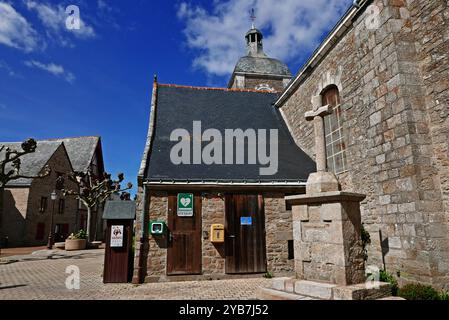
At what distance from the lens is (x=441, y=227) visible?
4914 millimetres

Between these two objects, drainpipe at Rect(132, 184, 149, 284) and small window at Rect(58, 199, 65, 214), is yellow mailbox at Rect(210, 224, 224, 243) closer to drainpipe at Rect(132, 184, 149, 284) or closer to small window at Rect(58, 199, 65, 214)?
drainpipe at Rect(132, 184, 149, 284)

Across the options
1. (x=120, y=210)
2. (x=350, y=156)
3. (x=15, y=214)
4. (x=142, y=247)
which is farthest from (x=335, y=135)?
(x=15, y=214)

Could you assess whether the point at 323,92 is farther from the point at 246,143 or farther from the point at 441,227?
the point at 441,227

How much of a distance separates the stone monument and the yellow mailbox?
3405mm

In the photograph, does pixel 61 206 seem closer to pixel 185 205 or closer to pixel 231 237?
pixel 185 205

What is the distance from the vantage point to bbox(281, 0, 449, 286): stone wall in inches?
196

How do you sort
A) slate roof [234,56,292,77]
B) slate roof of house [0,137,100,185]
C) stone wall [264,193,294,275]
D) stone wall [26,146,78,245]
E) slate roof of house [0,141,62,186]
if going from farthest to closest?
1. slate roof [234,56,292,77]
2. slate roof of house [0,137,100,185]
3. slate roof of house [0,141,62,186]
4. stone wall [26,146,78,245]
5. stone wall [264,193,294,275]

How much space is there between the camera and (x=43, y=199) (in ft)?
68.4

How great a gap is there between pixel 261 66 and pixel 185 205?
1637cm

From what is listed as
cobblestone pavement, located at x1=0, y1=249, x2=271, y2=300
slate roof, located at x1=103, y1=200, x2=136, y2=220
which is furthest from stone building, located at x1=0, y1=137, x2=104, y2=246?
slate roof, located at x1=103, y1=200, x2=136, y2=220

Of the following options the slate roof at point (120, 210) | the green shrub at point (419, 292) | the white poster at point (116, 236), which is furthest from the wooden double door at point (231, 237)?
the green shrub at point (419, 292)

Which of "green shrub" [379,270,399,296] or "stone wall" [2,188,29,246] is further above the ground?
"stone wall" [2,188,29,246]

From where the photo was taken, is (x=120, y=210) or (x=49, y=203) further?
(x=49, y=203)

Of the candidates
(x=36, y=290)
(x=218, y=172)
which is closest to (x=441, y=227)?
(x=218, y=172)
